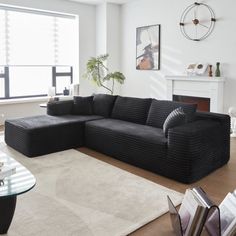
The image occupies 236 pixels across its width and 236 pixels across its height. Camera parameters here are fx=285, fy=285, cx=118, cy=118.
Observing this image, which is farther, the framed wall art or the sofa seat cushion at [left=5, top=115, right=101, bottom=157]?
the framed wall art

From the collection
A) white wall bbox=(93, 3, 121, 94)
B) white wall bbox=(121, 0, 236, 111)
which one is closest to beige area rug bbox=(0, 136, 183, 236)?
white wall bbox=(121, 0, 236, 111)

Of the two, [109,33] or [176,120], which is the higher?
[109,33]

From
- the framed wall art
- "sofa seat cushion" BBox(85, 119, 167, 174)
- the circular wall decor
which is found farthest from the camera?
the framed wall art

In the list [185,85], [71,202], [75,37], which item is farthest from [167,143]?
[75,37]

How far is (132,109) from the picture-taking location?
4.19m

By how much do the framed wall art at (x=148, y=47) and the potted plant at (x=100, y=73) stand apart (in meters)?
0.62

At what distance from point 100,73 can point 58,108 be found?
8.14ft

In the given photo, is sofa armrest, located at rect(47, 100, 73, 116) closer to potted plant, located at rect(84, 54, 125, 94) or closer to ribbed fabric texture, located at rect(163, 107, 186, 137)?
potted plant, located at rect(84, 54, 125, 94)

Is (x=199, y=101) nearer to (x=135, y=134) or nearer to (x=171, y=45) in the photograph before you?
(x=171, y=45)

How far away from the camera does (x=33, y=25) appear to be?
6145 mm

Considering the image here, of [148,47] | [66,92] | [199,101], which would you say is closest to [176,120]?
[199,101]

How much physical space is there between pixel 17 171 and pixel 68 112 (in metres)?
2.46

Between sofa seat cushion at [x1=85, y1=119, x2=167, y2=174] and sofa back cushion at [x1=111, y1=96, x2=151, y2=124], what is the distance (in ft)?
0.50

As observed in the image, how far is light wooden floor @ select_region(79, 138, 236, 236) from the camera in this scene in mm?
2127
